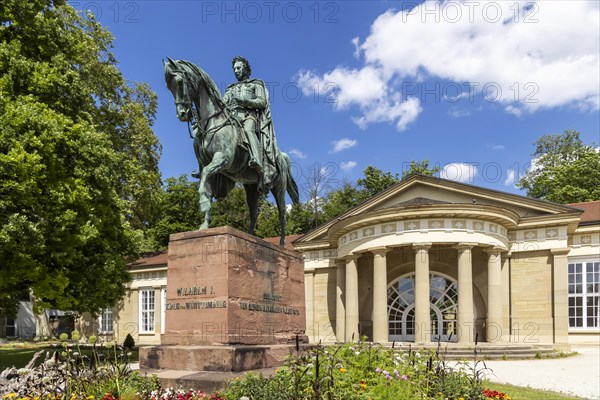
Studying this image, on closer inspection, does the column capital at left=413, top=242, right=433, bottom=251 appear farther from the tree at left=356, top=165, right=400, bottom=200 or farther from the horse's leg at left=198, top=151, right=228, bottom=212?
the tree at left=356, top=165, right=400, bottom=200

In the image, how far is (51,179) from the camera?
16078 millimetres

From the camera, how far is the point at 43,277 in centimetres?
1645

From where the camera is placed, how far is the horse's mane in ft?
30.8

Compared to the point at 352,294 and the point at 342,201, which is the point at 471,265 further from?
the point at 342,201

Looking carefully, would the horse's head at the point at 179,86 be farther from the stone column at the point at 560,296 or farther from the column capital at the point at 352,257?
the stone column at the point at 560,296

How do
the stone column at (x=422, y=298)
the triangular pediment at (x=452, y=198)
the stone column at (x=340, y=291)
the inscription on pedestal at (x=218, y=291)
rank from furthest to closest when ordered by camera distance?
1. the stone column at (x=340, y=291)
2. the triangular pediment at (x=452, y=198)
3. the stone column at (x=422, y=298)
4. the inscription on pedestal at (x=218, y=291)

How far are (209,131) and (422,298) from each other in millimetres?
18936

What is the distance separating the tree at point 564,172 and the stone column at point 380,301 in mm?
25144

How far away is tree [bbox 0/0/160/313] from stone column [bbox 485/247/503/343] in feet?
57.7

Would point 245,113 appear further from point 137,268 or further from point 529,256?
point 137,268

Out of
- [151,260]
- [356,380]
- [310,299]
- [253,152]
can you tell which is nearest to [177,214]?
[151,260]

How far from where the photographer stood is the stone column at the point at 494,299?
26.7m

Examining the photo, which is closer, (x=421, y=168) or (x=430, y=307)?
(x=430, y=307)

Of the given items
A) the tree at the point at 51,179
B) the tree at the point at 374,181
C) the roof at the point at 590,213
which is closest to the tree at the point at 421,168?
the tree at the point at 374,181
